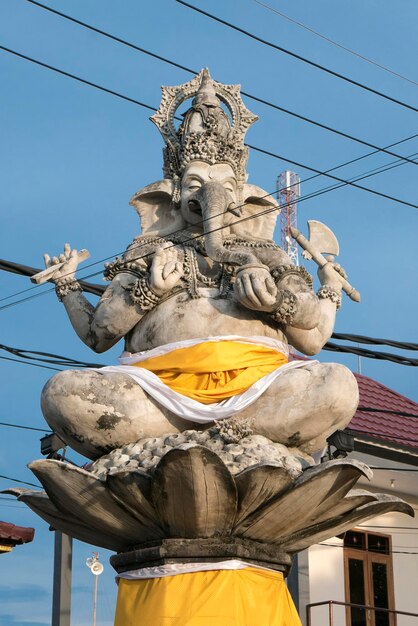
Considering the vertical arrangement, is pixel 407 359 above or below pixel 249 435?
above

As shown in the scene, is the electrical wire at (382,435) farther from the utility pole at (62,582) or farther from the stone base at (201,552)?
the stone base at (201,552)

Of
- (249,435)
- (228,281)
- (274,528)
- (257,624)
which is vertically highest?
(228,281)

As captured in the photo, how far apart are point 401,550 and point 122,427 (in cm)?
1122

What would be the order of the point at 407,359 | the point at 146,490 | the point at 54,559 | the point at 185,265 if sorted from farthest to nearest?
the point at 54,559
the point at 407,359
the point at 185,265
the point at 146,490

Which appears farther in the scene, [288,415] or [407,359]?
[407,359]

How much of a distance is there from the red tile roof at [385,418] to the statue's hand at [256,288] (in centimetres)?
865

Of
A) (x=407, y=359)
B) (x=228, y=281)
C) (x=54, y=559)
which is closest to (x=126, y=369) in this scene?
(x=228, y=281)

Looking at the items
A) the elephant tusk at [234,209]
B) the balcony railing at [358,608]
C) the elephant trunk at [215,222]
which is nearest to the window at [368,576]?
the balcony railing at [358,608]

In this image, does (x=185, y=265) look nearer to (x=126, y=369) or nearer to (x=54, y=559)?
(x=126, y=369)

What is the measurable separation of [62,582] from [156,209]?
6.76 meters

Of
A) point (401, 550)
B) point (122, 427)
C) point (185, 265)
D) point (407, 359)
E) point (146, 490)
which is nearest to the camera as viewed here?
point (146, 490)

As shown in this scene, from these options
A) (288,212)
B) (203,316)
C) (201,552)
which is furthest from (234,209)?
(288,212)

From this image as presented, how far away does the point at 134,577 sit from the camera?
7203 mm

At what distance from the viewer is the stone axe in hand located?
26.4 ft
